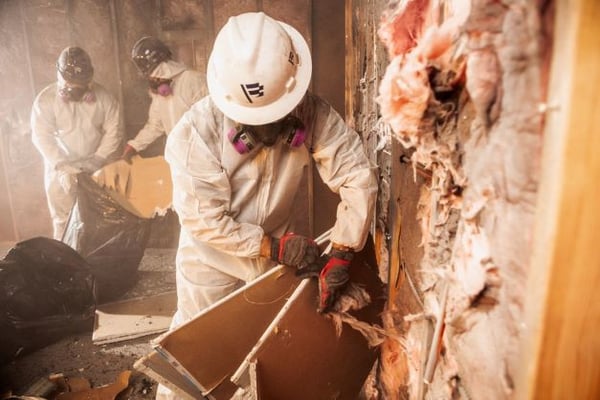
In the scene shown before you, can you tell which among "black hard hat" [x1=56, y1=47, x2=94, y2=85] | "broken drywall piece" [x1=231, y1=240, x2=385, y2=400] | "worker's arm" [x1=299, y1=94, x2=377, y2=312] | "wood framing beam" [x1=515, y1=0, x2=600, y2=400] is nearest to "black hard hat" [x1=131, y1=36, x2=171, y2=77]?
"black hard hat" [x1=56, y1=47, x2=94, y2=85]

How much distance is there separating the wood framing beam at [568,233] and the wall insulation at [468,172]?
0.05 meters

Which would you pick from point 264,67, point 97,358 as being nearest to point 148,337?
point 97,358

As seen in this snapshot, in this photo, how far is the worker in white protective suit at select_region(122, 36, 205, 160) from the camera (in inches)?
143

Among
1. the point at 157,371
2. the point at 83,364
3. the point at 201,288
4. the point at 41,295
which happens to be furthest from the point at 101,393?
the point at 157,371

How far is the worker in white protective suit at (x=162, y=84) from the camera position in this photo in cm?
363

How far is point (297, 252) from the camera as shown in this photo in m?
1.58

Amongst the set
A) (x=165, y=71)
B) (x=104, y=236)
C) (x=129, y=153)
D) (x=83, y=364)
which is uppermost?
(x=165, y=71)

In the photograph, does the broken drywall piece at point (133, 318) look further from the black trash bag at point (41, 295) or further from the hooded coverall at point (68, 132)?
the hooded coverall at point (68, 132)

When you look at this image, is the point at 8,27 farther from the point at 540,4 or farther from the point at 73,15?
the point at 540,4

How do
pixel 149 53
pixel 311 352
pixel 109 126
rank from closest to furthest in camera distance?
pixel 311 352, pixel 149 53, pixel 109 126

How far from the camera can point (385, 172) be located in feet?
6.68

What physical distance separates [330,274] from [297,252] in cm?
17

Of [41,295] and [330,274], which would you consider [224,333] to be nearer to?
[330,274]

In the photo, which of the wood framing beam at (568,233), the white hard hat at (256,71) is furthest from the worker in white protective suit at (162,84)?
the wood framing beam at (568,233)
